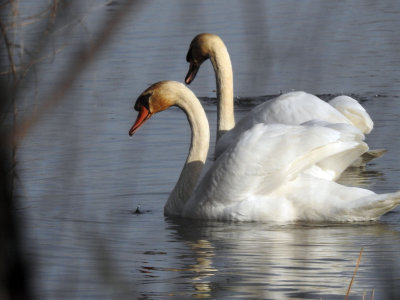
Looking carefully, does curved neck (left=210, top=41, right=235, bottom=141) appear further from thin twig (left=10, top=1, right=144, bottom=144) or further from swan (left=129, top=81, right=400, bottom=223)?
thin twig (left=10, top=1, right=144, bottom=144)

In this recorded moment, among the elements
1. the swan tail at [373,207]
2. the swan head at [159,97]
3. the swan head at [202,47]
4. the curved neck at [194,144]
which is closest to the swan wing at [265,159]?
the swan tail at [373,207]

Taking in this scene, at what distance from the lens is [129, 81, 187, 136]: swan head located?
738 centimetres

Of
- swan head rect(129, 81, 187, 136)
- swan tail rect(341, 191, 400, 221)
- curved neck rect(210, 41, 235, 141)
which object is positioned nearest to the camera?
swan tail rect(341, 191, 400, 221)

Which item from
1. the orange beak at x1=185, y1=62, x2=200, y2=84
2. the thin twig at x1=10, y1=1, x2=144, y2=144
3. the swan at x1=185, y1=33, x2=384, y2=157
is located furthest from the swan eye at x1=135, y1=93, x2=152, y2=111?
the thin twig at x1=10, y1=1, x2=144, y2=144

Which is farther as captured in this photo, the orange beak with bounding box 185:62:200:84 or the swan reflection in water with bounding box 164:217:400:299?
the orange beak with bounding box 185:62:200:84

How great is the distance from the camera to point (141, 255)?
5.66 m

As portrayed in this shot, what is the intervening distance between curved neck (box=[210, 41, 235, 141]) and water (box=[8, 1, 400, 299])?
0.42 m

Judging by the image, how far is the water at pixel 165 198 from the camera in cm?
154

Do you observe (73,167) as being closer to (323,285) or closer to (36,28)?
(36,28)

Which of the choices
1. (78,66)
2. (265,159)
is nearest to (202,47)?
(265,159)

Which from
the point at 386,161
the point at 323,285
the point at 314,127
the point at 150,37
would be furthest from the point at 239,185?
the point at 150,37

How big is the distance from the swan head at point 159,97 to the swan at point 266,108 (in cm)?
95

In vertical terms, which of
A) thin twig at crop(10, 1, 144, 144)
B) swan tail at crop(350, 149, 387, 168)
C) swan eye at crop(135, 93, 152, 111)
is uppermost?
thin twig at crop(10, 1, 144, 144)

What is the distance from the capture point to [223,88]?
32.7ft
